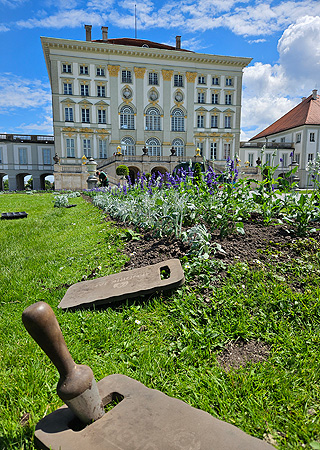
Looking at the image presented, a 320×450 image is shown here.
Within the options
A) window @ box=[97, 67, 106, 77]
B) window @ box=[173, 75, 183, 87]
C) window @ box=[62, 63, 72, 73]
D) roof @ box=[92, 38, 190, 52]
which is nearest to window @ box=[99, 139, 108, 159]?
window @ box=[97, 67, 106, 77]

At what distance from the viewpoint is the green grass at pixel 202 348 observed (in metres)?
1.54

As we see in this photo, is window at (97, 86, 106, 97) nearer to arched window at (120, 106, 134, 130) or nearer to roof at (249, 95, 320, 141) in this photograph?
arched window at (120, 106, 134, 130)

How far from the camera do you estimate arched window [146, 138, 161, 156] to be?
41.4 metres

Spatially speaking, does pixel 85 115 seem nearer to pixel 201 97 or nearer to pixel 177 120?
pixel 177 120

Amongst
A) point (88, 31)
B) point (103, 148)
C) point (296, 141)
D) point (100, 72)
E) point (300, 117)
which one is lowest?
point (103, 148)

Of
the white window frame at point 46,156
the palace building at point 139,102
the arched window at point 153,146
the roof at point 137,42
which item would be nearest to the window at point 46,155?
the white window frame at point 46,156

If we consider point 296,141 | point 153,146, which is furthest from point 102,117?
point 296,141

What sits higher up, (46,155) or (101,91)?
(101,91)

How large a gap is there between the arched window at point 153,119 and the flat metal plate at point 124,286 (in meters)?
40.7

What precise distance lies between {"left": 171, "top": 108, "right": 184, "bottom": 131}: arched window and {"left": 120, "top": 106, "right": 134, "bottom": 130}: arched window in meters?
5.87

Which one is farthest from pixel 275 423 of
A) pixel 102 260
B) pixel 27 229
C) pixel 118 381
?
pixel 27 229

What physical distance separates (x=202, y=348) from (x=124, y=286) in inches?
39.9

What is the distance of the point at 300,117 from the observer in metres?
45.6

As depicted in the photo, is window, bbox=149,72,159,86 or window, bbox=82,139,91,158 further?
window, bbox=149,72,159,86
